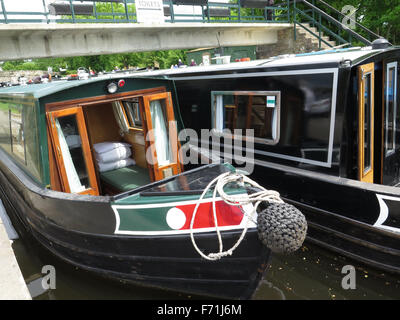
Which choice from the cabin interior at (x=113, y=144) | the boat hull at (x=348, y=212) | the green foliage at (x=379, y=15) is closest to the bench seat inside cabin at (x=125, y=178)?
the cabin interior at (x=113, y=144)

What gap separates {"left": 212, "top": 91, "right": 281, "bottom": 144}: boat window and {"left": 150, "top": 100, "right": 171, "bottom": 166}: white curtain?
1.04 m

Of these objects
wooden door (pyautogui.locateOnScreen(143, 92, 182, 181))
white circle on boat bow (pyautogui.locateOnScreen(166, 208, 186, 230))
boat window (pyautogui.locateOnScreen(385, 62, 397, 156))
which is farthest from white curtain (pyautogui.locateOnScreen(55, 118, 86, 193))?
boat window (pyautogui.locateOnScreen(385, 62, 397, 156))

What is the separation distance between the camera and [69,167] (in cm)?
390

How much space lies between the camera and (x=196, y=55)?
57.9ft

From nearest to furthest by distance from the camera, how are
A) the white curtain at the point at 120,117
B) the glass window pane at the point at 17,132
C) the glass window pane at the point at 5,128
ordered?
the glass window pane at the point at 17,132 < the glass window pane at the point at 5,128 < the white curtain at the point at 120,117

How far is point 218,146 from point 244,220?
2.61 meters

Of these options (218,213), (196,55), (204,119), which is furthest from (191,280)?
(196,55)

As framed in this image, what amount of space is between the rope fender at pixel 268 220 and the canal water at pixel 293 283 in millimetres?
1250

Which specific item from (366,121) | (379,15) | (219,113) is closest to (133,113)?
(219,113)

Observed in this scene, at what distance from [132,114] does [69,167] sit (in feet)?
6.51

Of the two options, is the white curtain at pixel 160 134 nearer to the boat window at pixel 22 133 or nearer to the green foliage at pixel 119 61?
the boat window at pixel 22 133

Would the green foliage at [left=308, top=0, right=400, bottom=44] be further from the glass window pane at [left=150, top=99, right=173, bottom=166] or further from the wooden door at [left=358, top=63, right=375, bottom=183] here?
the glass window pane at [left=150, top=99, right=173, bottom=166]

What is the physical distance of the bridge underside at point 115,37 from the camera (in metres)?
11.2

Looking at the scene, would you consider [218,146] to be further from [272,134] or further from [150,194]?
[150,194]
